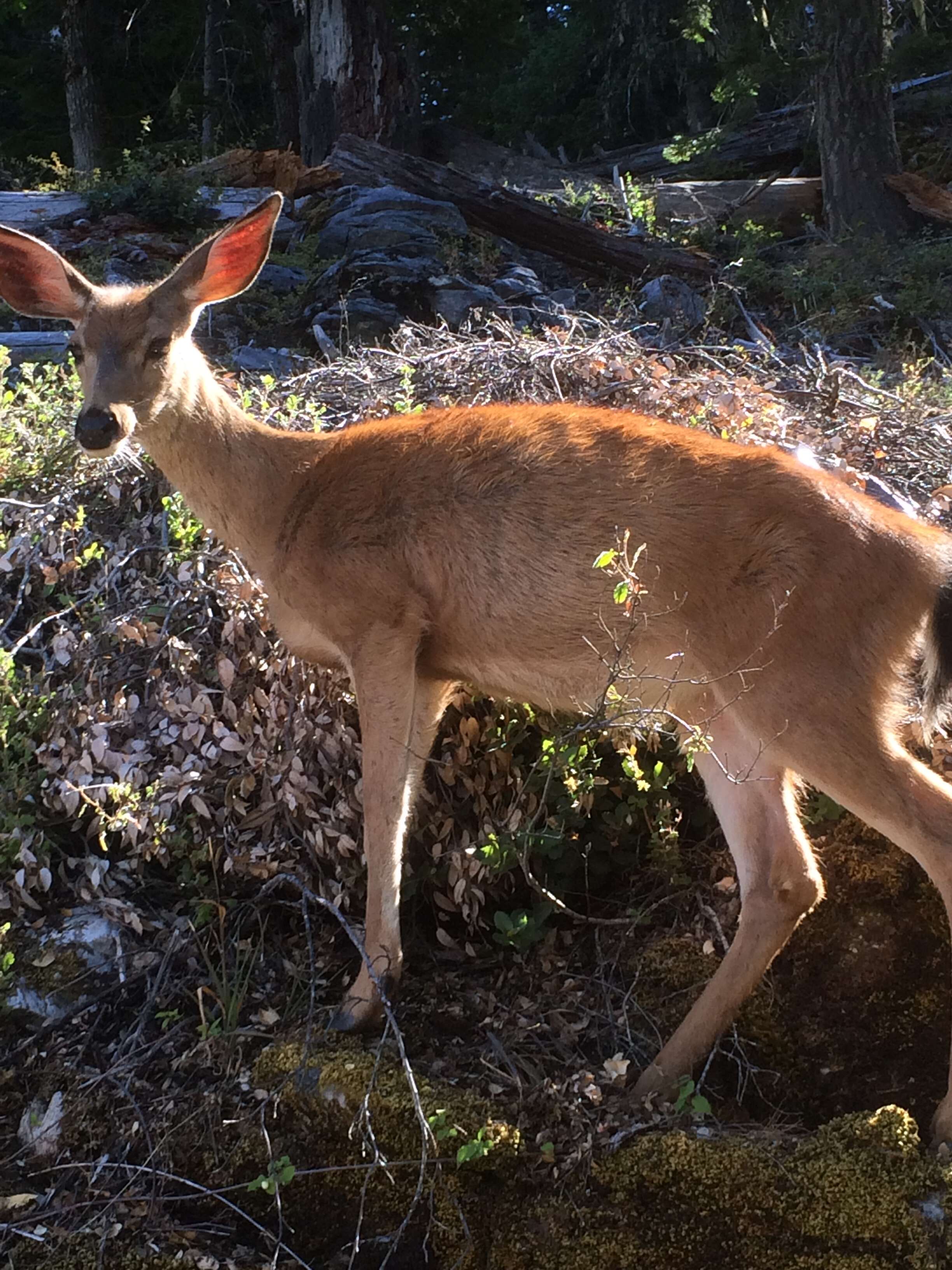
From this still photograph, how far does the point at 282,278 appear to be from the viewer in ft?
37.8

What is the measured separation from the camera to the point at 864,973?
437 centimetres

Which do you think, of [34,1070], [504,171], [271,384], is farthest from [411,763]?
[504,171]

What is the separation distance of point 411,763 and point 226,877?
877 millimetres

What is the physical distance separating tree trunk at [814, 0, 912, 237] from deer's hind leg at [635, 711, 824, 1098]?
439 inches

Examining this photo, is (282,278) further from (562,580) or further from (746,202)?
(562,580)

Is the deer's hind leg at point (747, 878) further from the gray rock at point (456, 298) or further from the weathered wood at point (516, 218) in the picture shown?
the weathered wood at point (516, 218)

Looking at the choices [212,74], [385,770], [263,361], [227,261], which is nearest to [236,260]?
[227,261]

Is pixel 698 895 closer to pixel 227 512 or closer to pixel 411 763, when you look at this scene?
pixel 411 763

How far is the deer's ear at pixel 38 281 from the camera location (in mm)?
4797

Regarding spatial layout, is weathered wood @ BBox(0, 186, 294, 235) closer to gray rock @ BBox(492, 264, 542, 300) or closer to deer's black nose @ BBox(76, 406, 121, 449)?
gray rock @ BBox(492, 264, 542, 300)

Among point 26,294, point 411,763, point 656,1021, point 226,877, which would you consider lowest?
point 656,1021

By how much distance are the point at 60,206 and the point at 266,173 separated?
7.59ft

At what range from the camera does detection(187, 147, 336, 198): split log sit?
13.7 meters

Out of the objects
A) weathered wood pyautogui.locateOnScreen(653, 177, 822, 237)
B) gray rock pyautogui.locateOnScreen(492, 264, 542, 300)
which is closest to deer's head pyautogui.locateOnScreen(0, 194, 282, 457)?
gray rock pyautogui.locateOnScreen(492, 264, 542, 300)
